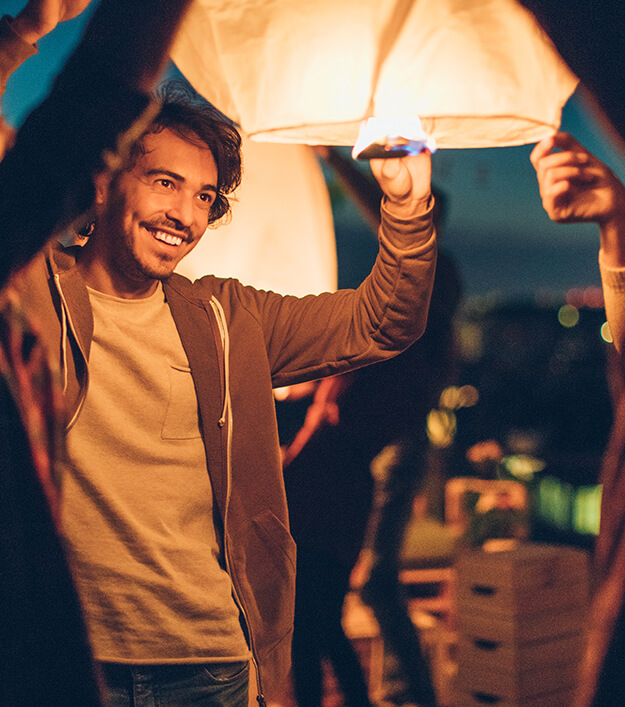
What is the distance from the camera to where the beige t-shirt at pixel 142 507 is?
1156mm

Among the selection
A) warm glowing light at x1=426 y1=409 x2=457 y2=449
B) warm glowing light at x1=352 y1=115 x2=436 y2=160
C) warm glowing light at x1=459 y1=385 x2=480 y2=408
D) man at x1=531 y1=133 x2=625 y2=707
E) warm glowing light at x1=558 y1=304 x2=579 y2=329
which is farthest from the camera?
warm glowing light at x1=558 y1=304 x2=579 y2=329

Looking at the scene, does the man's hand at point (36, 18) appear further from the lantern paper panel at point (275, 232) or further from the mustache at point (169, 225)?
the lantern paper panel at point (275, 232)

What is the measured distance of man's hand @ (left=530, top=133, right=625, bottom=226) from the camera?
1.15 metres

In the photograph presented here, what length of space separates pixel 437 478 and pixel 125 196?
322 cm

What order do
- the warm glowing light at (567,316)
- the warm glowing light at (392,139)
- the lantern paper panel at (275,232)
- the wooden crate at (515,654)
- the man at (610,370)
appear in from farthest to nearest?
the warm glowing light at (567,316) → the wooden crate at (515,654) → the lantern paper panel at (275,232) → the warm glowing light at (392,139) → the man at (610,370)

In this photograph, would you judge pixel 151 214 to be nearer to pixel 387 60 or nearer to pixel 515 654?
pixel 387 60

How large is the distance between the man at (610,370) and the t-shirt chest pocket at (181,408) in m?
0.76

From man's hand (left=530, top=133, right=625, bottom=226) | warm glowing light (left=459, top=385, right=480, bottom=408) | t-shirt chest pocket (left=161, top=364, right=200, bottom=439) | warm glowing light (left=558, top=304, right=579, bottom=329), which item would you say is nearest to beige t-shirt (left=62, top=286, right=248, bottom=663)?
t-shirt chest pocket (left=161, top=364, right=200, bottom=439)

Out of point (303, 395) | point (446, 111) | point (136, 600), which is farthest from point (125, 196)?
point (303, 395)

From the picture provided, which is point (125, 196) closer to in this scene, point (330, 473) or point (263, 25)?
point (263, 25)

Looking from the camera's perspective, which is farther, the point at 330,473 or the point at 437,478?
the point at 437,478

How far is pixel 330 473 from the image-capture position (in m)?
2.02

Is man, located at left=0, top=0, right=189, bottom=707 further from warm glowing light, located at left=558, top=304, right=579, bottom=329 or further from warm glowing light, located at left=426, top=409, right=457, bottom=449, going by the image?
warm glowing light, located at left=558, top=304, right=579, bottom=329

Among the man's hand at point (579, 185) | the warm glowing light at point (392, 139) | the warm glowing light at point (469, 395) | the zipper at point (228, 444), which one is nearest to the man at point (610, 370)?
the man's hand at point (579, 185)
